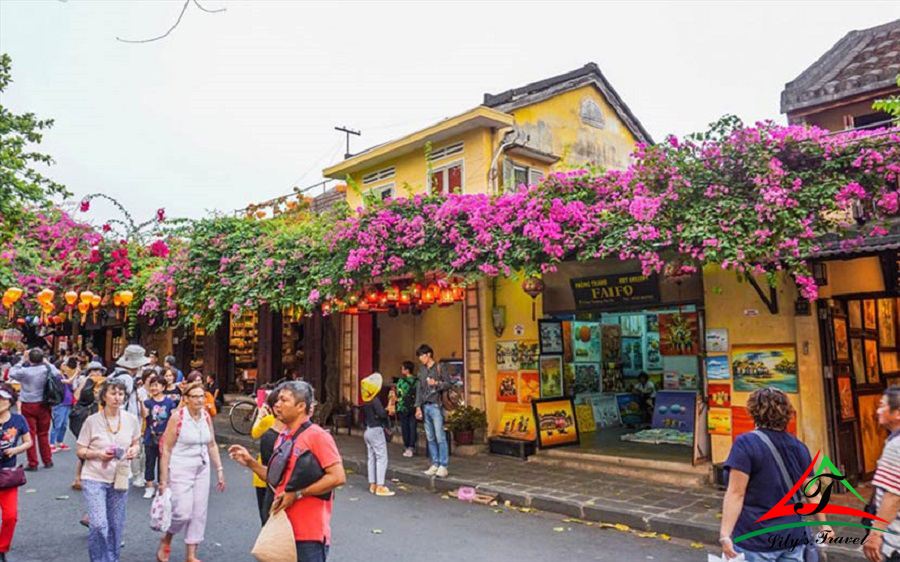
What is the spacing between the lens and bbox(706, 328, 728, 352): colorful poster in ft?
31.0

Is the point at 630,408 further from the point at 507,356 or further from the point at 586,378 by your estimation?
the point at 507,356

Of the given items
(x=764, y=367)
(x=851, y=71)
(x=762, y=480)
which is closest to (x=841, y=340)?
(x=764, y=367)

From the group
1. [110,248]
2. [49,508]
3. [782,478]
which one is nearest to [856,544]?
[782,478]

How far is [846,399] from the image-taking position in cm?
877

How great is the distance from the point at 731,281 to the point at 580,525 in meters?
4.32

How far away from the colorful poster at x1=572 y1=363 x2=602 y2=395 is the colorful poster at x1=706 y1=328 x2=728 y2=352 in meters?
4.51

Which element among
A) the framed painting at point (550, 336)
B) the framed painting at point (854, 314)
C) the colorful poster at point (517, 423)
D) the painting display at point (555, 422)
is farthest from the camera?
the framed painting at point (550, 336)

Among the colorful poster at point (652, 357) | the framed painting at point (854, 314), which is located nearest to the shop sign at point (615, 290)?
the framed painting at point (854, 314)

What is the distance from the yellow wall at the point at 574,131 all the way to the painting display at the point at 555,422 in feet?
20.0

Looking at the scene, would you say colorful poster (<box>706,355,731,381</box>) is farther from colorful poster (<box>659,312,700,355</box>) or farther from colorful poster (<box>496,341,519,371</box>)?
colorful poster (<box>496,341,519,371</box>)

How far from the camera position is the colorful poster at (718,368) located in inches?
371

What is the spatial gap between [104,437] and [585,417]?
10.1 m

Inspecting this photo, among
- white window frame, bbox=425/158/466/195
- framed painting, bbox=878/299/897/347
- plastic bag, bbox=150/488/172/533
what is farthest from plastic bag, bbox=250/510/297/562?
white window frame, bbox=425/158/466/195

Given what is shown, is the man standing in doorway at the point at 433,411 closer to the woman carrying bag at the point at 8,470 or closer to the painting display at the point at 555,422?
the painting display at the point at 555,422
